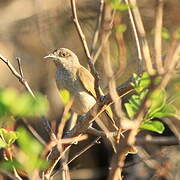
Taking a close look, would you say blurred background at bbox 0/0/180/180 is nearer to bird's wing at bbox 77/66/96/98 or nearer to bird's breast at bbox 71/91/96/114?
bird's wing at bbox 77/66/96/98

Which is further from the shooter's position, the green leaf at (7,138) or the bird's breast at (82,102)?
the bird's breast at (82,102)

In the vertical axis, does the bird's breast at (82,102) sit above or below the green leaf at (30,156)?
below

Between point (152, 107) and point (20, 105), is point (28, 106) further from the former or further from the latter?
point (152, 107)

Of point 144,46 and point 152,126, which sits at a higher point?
point 144,46

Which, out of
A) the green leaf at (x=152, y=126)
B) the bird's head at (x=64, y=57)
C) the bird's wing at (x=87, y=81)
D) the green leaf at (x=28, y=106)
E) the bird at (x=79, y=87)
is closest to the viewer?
the green leaf at (x=28, y=106)

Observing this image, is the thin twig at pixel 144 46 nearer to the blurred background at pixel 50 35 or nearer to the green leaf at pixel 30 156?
the green leaf at pixel 30 156

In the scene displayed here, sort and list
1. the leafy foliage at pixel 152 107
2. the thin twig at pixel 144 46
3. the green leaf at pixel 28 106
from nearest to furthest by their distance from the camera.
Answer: the thin twig at pixel 144 46, the green leaf at pixel 28 106, the leafy foliage at pixel 152 107

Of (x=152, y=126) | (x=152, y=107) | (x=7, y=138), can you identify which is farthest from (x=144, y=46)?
(x=7, y=138)

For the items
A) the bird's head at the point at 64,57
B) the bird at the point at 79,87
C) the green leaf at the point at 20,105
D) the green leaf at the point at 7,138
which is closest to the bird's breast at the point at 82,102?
the bird at the point at 79,87

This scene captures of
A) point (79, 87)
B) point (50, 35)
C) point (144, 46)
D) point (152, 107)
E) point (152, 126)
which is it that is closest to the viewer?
point (144, 46)

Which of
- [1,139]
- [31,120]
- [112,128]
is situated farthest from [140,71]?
[31,120]

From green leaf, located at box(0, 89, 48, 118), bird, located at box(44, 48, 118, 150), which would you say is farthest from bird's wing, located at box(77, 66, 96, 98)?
green leaf, located at box(0, 89, 48, 118)

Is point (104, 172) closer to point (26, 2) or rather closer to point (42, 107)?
point (26, 2)

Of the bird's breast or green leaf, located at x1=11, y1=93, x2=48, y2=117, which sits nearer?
green leaf, located at x1=11, y1=93, x2=48, y2=117
